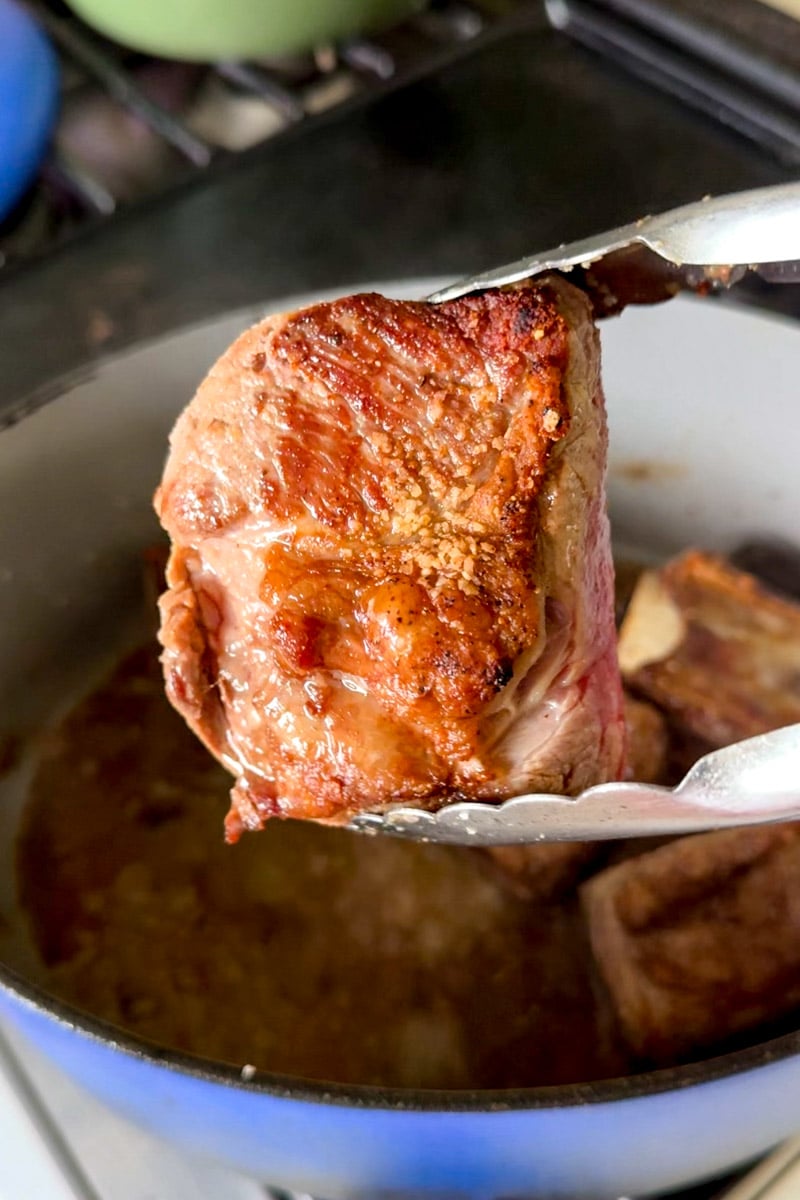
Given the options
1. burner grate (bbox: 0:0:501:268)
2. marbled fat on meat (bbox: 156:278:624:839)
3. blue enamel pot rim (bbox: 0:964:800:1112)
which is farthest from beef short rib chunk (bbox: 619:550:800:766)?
burner grate (bbox: 0:0:501:268)

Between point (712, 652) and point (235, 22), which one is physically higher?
point (235, 22)

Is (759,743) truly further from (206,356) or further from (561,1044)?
(206,356)

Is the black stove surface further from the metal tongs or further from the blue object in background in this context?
the metal tongs

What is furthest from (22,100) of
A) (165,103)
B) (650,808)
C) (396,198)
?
(650,808)

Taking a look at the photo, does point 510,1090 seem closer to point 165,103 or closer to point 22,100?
point 22,100

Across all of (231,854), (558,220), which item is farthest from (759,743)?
(558,220)
